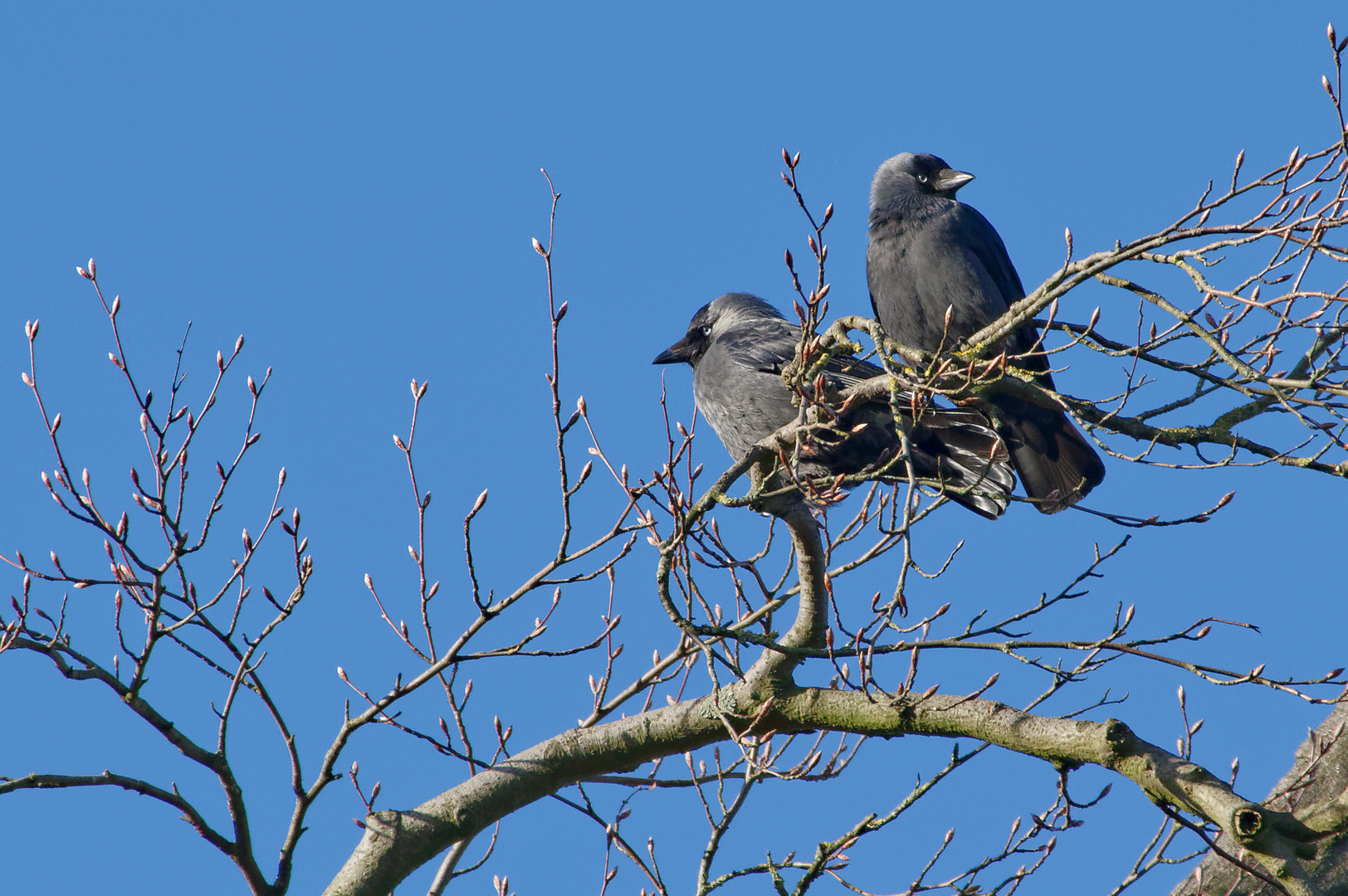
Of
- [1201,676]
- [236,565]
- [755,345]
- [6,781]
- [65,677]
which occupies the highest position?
[755,345]

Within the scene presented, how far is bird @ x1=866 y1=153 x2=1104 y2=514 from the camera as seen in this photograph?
19.9ft

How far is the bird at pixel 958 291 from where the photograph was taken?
6078 millimetres

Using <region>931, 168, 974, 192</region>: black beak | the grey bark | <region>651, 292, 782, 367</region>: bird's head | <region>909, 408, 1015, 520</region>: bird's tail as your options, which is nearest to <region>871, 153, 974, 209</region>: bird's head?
<region>931, 168, 974, 192</region>: black beak

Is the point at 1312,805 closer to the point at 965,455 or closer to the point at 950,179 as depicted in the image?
the point at 965,455

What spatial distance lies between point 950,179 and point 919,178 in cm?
18

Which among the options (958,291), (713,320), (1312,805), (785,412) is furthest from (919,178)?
(1312,805)

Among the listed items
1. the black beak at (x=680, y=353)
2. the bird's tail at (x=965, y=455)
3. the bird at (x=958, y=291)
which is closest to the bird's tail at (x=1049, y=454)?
the bird at (x=958, y=291)

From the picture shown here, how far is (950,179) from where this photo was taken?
679 cm

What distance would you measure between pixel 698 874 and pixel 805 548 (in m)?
1.28

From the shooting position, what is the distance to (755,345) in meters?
5.93

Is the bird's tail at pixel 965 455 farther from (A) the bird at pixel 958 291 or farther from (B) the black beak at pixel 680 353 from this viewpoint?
(B) the black beak at pixel 680 353

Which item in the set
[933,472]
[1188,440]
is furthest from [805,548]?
[1188,440]

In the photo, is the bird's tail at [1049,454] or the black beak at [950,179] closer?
the bird's tail at [1049,454]

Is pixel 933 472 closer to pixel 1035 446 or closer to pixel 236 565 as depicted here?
pixel 1035 446
